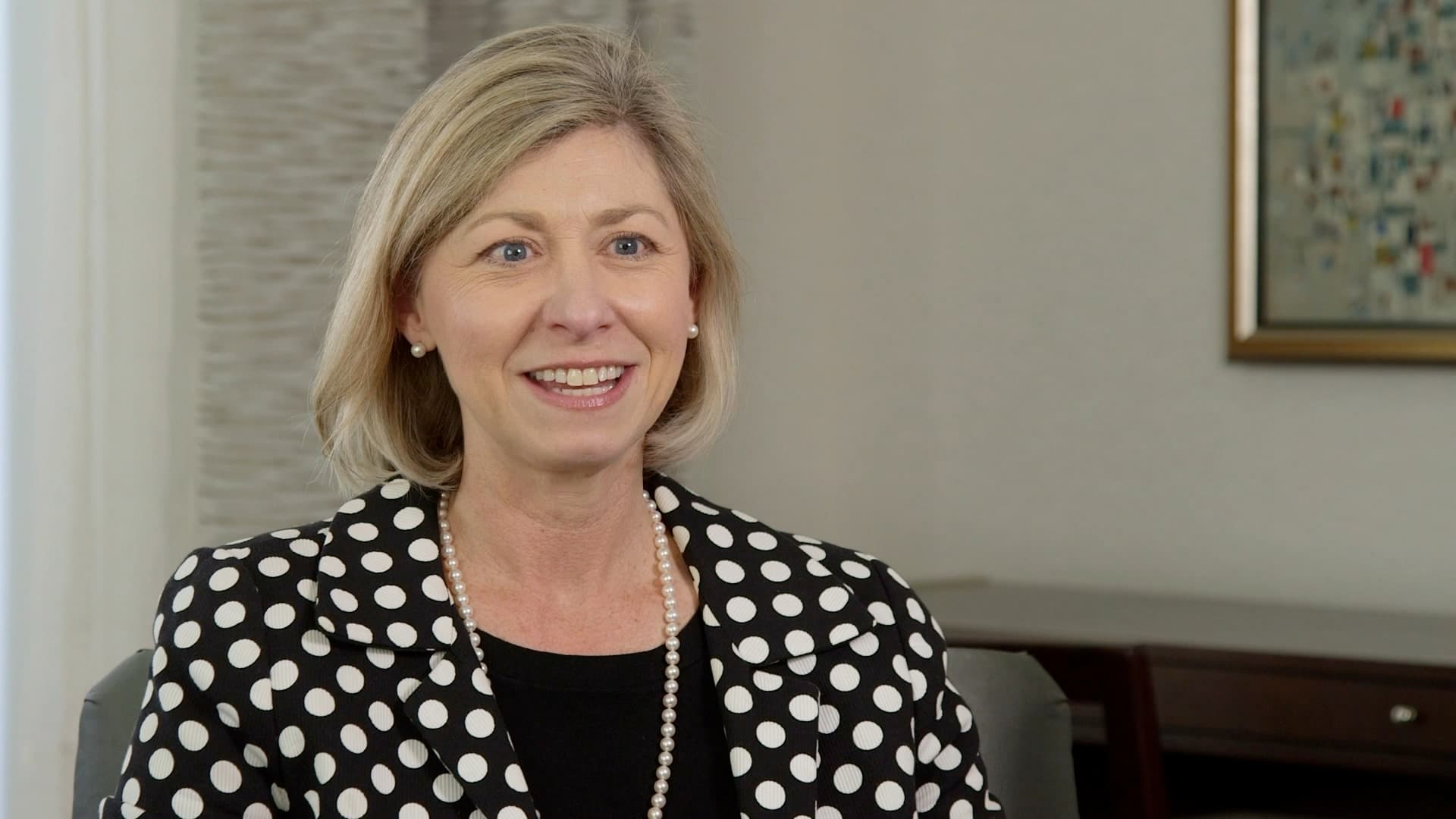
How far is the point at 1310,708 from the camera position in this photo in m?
2.03

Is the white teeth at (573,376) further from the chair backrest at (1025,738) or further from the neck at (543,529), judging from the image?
the chair backrest at (1025,738)

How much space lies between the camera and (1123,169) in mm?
2684

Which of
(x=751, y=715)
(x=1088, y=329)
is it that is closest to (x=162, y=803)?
(x=751, y=715)

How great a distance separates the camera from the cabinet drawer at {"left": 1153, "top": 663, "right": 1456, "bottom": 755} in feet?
6.45

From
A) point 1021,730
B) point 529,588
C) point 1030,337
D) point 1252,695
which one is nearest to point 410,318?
point 529,588

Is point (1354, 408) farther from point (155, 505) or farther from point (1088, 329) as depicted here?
point (155, 505)

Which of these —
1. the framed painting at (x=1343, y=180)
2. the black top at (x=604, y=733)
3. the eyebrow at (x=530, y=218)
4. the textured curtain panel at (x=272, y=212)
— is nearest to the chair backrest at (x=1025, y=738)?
the black top at (x=604, y=733)

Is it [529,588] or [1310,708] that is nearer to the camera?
[529,588]

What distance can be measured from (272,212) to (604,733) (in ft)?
3.88

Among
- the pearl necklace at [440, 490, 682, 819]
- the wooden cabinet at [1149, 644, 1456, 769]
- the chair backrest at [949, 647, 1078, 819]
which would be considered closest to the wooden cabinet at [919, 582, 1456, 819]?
the wooden cabinet at [1149, 644, 1456, 769]

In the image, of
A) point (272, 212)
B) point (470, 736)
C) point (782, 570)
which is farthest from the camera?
point (272, 212)

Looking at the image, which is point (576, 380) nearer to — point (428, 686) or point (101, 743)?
point (428, 686)

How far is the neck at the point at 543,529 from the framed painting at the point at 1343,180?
1.47m

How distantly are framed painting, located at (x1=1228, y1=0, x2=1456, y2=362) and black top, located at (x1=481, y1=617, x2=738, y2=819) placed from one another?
1.49 metres
